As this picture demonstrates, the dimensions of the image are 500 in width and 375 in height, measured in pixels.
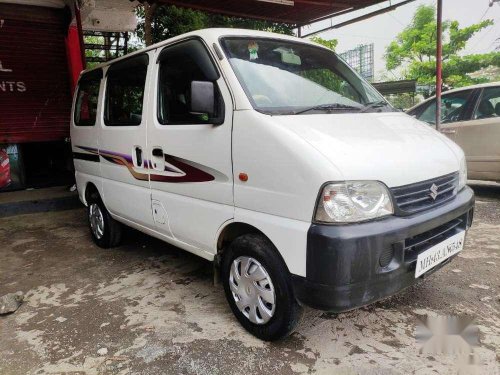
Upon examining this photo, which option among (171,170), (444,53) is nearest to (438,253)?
(171,170)

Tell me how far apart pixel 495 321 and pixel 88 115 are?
4173 mm

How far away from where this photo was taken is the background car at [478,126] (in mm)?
5383

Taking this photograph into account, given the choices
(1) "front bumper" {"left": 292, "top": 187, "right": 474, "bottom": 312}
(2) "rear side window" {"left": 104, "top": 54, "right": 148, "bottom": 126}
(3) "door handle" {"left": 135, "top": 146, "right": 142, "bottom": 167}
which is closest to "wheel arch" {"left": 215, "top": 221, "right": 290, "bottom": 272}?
(1) "front bumper" {"left": 292, "top": 187, "right": 474, "bottom": 312}

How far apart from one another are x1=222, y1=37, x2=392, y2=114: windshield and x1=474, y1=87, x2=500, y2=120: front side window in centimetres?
319

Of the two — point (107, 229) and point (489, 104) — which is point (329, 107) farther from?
point (489, 104)

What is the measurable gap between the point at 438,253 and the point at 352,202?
76 cm

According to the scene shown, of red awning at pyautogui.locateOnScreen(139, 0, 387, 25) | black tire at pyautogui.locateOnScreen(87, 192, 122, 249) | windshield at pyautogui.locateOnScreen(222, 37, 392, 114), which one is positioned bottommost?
black tire at pyautogui.locateOnScreen(87, 192, 122, 249)

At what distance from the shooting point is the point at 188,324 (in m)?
2.72

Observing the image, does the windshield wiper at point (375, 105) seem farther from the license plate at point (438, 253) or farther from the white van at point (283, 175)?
the license plate at point (438, 253)

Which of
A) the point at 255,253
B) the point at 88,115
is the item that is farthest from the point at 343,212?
the point at 88,115

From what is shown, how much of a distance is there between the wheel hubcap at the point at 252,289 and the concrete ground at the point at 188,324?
0.18 meters

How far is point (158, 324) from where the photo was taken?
274 centimetres

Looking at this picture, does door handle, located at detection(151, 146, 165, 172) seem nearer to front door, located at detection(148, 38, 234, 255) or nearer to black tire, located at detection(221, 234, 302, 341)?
front door, located at detection(148, 38, 234, 255)

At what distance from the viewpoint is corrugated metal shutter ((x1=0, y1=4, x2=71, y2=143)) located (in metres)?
7.13
